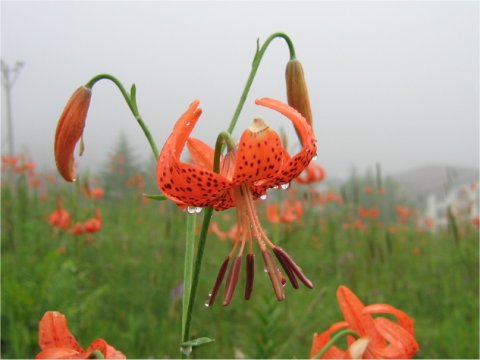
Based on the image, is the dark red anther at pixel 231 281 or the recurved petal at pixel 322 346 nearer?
the dark red anther at pixel 231 281

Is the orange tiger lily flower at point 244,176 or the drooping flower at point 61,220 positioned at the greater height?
the orange tiger lily flower at point 244,176

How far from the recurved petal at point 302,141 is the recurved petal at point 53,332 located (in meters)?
0.35

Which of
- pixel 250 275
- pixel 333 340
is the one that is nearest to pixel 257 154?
pixel 250 275

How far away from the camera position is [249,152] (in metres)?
0.63

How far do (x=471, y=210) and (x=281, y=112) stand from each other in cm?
327

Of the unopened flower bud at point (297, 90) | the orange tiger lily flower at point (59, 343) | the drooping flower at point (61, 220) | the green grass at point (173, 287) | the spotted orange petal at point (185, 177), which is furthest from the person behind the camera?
the drooping flower at point (61, 220)

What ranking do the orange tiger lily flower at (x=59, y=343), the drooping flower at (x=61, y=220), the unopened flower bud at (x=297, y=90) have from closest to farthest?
the orange tiger lily flower at (x=59, y=343) < the unopened flower bud at (x=297, y=90) < the drooping flower at (x=61, y=220)

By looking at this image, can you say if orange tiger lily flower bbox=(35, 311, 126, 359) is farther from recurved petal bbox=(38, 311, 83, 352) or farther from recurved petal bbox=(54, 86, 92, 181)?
recurved petal bbox=(54, 86, 92, 181)

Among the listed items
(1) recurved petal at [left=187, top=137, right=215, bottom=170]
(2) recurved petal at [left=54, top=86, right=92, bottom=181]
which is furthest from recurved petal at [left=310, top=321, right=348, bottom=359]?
(2) recurved petal at [left=54, top=86, right=92, bottom=181]

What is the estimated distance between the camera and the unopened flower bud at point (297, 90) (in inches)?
31.9

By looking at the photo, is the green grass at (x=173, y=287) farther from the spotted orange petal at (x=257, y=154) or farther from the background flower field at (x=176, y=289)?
the spotted orange petal at (x=257, y=154)

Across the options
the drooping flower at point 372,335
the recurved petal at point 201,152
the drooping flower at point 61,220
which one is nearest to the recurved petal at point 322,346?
the drooping flower at point 372,335

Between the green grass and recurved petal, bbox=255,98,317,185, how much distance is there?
1.88 feet

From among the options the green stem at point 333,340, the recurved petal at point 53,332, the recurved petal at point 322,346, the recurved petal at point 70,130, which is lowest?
the recurved petal at point 322,346
